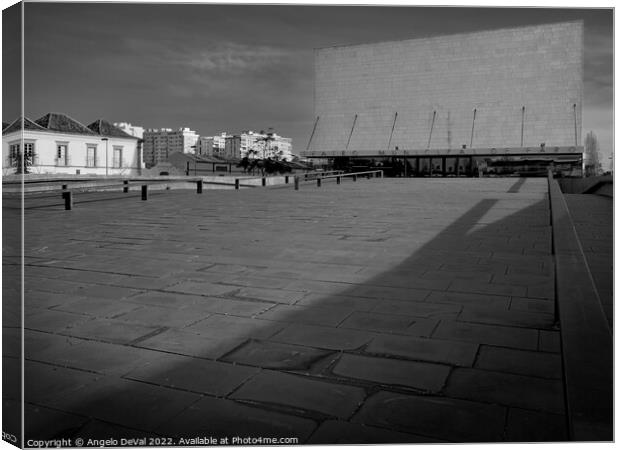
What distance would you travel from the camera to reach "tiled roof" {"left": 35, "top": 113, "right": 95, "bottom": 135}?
1.92 meters

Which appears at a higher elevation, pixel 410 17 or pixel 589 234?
pixel 410 17

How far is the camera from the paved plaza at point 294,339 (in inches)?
71.7

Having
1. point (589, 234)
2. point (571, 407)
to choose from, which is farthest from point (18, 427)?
point (589, 234)

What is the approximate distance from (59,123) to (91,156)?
2.16 metres

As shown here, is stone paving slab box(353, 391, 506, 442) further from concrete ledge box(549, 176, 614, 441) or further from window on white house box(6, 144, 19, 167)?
window on white house box(6, 144, 19, 167)

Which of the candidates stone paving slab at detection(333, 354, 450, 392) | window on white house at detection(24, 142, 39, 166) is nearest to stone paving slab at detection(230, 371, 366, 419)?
stone paving slab at detection(333, 354, 450, 392)

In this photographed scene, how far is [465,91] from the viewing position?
8852 millimetres

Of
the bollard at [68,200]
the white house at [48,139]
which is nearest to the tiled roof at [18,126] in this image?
the white house at [48,139]

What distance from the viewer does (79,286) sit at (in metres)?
4.18

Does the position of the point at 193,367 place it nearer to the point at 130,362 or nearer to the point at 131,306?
the point at 130,362

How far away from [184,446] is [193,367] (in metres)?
0.90

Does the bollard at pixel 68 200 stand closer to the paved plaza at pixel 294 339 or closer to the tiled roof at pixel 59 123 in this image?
the paved plaza at pixel 294 339

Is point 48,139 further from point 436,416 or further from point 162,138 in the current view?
point 162,138

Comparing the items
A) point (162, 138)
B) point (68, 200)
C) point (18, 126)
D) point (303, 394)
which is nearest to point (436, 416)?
point (303, 394)
